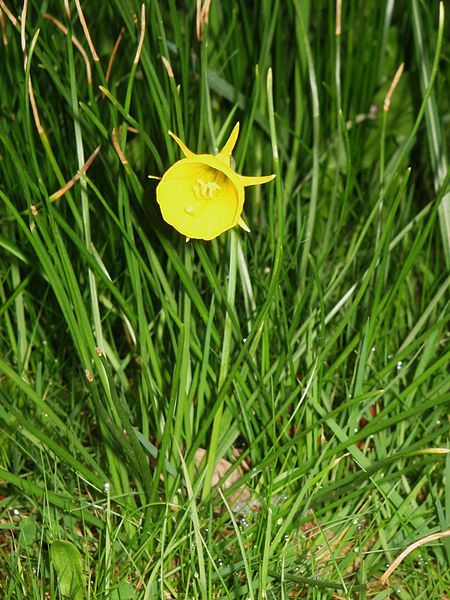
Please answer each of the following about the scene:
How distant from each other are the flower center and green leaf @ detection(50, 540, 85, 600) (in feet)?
1.49

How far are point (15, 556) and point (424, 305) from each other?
0.80 metres

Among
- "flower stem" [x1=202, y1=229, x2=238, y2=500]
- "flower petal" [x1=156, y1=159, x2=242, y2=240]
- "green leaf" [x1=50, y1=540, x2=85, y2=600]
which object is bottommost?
"green leaf" [x1=50, y1=540, x2=85, y2=600]

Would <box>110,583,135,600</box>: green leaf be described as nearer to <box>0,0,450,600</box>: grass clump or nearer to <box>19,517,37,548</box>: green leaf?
<box>0,0,450,600</box>: grass clump

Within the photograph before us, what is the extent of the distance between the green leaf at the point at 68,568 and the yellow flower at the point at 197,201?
16.9 inches

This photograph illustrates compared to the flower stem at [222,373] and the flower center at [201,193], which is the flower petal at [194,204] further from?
the flower stem at [222,373]

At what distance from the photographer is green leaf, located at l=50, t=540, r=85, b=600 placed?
42.6 inches

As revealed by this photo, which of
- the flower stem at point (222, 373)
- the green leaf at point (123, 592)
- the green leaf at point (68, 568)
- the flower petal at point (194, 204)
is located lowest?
the green leaf at point (123, 592)

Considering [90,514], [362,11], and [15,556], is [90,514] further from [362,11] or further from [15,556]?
[362,11]

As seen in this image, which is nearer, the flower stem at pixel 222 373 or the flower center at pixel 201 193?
the flower center at pixel 201 193

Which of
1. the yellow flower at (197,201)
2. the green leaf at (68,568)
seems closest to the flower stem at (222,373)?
the yellow flower at (197,201)

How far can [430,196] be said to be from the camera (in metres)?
1.80

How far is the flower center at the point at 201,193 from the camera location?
105 centimetres

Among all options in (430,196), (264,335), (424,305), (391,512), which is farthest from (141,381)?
(430,196)

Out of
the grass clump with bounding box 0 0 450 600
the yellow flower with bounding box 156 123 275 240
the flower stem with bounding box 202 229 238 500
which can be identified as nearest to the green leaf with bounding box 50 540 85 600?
the grass clump with bounding box 0 0 450 600
